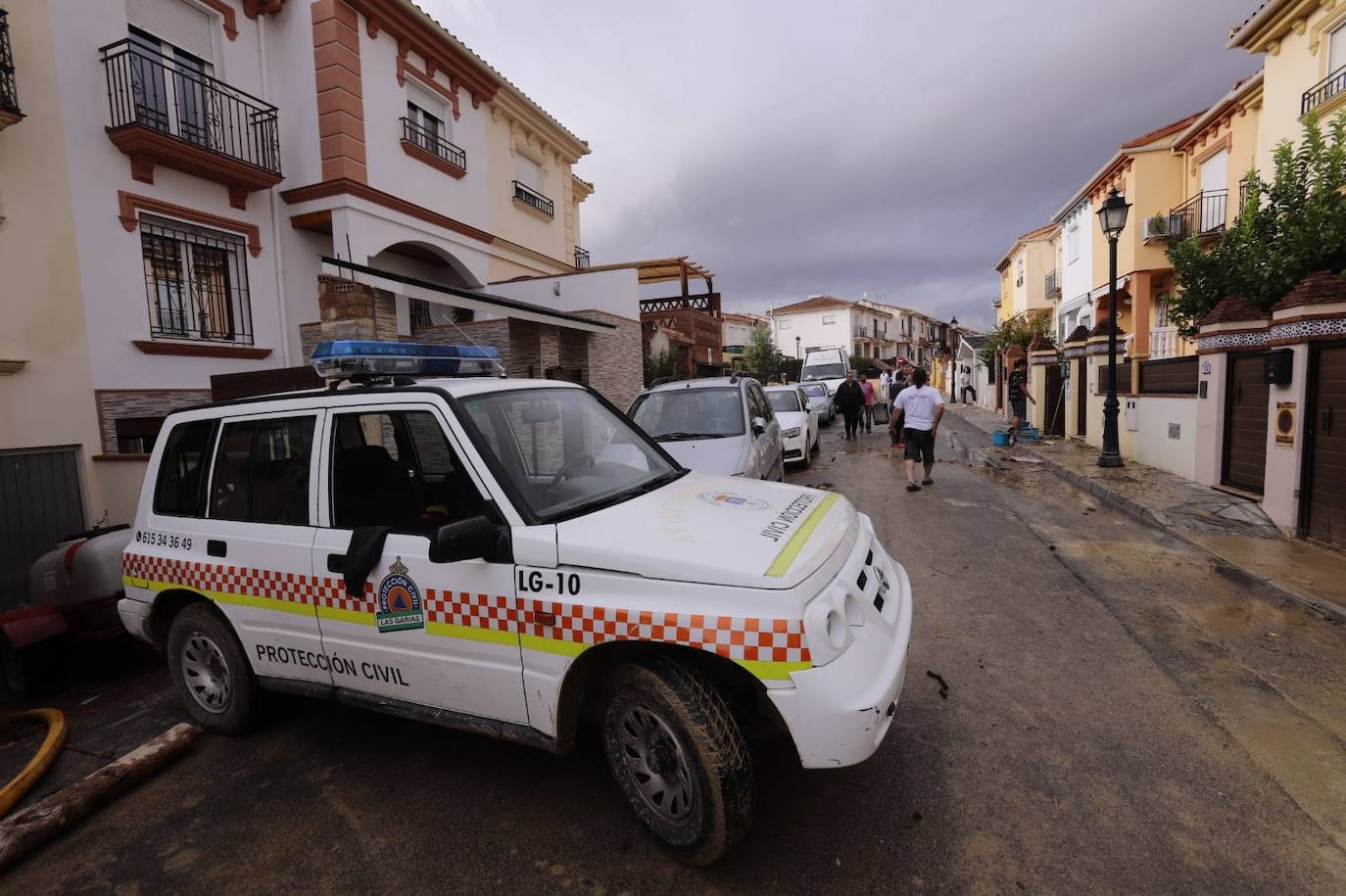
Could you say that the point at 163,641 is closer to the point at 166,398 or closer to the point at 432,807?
the point at 432,807

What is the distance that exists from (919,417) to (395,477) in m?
8.12

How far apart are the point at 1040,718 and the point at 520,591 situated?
8.86 ft

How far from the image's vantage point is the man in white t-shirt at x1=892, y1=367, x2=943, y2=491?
9531mm

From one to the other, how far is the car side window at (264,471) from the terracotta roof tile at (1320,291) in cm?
865

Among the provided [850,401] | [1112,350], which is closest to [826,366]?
[850,401]

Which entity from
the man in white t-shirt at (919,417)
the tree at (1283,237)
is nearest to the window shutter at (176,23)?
the man in white t-shirt at (919,417)

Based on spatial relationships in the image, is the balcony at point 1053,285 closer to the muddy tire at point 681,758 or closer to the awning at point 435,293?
the awning at point 435,293

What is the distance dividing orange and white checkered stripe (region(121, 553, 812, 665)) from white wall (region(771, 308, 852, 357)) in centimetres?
5920

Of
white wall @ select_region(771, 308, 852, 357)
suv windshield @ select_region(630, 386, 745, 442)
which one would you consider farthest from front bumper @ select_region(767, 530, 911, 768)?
white wall @ select_region(771, 308, 852, 357)

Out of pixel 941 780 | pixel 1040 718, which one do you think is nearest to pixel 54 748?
pixel 941 780

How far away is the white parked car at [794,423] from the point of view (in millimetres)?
11914

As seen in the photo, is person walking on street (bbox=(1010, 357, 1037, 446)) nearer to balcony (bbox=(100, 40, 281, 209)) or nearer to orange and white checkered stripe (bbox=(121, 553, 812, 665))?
balcony (bbox=(100, 40, 281, 209))

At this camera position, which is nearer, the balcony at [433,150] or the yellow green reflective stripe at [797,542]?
the yellow green reflective stripe at [797,542]

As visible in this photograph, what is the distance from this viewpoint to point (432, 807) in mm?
2887
